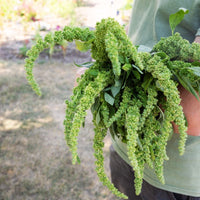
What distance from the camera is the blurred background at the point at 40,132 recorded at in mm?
2541

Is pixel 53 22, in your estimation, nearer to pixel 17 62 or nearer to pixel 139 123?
pixel 17 62

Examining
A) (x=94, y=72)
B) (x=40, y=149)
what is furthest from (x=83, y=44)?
(x=40, y=149)

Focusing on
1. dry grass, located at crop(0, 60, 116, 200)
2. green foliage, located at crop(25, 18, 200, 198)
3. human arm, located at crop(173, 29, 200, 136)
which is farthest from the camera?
dry grass, located at crop(0, 60, 116, 200)

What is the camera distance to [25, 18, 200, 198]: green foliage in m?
0.68

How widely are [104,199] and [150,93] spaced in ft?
6.77

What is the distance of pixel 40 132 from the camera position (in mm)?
3258

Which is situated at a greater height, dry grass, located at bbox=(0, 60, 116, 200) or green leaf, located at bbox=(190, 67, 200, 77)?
green leaf, located at bbox=(190, 67, 200, 77)

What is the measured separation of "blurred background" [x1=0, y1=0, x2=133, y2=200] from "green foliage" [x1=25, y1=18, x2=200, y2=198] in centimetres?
33

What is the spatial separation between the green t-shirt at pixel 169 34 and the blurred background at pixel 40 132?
0.32 metres

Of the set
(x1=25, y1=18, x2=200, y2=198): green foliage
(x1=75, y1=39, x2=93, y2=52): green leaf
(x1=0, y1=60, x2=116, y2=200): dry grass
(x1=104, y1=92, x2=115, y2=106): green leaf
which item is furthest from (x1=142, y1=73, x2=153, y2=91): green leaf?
(x1=0, y1=60, x2=116, y2=200): dry grass

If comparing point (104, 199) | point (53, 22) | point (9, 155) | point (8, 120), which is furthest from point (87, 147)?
point (53, 22)

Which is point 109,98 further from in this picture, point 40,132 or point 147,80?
point 40,132

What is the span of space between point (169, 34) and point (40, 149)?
7.94 ft

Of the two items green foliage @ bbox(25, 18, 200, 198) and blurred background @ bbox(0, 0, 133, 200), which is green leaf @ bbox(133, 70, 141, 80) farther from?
blurred background @ bbox(0, 0, 133, 200)
